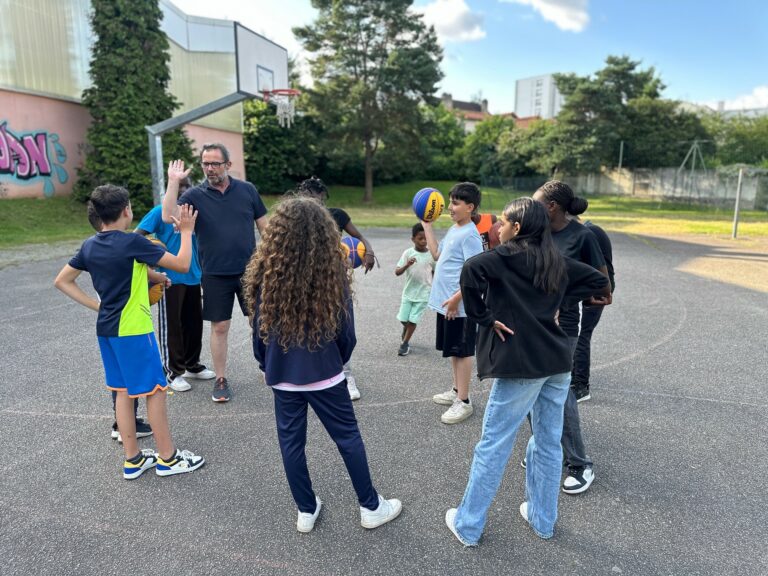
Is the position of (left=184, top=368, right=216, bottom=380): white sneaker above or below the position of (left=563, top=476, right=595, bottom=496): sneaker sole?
above

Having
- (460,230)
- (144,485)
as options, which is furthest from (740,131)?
(144,485)

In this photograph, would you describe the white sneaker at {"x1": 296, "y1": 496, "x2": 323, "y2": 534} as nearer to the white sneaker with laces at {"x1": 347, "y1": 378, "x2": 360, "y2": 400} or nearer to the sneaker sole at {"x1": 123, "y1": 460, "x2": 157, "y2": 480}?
the sneaker sole at {"x1": 123, "y1": 460, "x2": 157, "y2": 480}

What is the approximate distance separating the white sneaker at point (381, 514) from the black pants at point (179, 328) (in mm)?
2757

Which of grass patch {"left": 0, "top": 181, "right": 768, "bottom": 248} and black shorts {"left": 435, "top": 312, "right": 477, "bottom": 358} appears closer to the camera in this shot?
black shorts {"left": 435, "top": 312, "right": 477, "bottom": 358}

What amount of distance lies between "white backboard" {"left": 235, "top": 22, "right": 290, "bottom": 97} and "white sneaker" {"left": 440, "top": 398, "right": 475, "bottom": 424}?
1317 centimetres

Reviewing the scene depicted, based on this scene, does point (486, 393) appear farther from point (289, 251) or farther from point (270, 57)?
point (270, 57)

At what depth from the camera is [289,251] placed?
2.50m

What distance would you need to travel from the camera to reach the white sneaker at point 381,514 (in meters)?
2.82

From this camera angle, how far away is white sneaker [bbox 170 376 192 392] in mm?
4699

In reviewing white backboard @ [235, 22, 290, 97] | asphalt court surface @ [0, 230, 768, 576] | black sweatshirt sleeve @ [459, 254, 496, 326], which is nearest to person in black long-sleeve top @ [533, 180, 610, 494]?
asphalt court surface @ [0, 230, 768, 576]

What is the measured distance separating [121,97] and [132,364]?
63.8 feet

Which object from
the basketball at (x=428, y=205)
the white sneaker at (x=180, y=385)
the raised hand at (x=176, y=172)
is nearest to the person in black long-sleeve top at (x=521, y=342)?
the basketball at (x=428, y=205)

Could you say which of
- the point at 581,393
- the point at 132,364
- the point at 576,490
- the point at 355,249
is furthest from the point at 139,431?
the point at 581,393

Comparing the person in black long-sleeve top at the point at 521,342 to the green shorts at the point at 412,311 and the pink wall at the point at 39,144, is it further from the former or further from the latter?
the pink wall at the point at 39,144
